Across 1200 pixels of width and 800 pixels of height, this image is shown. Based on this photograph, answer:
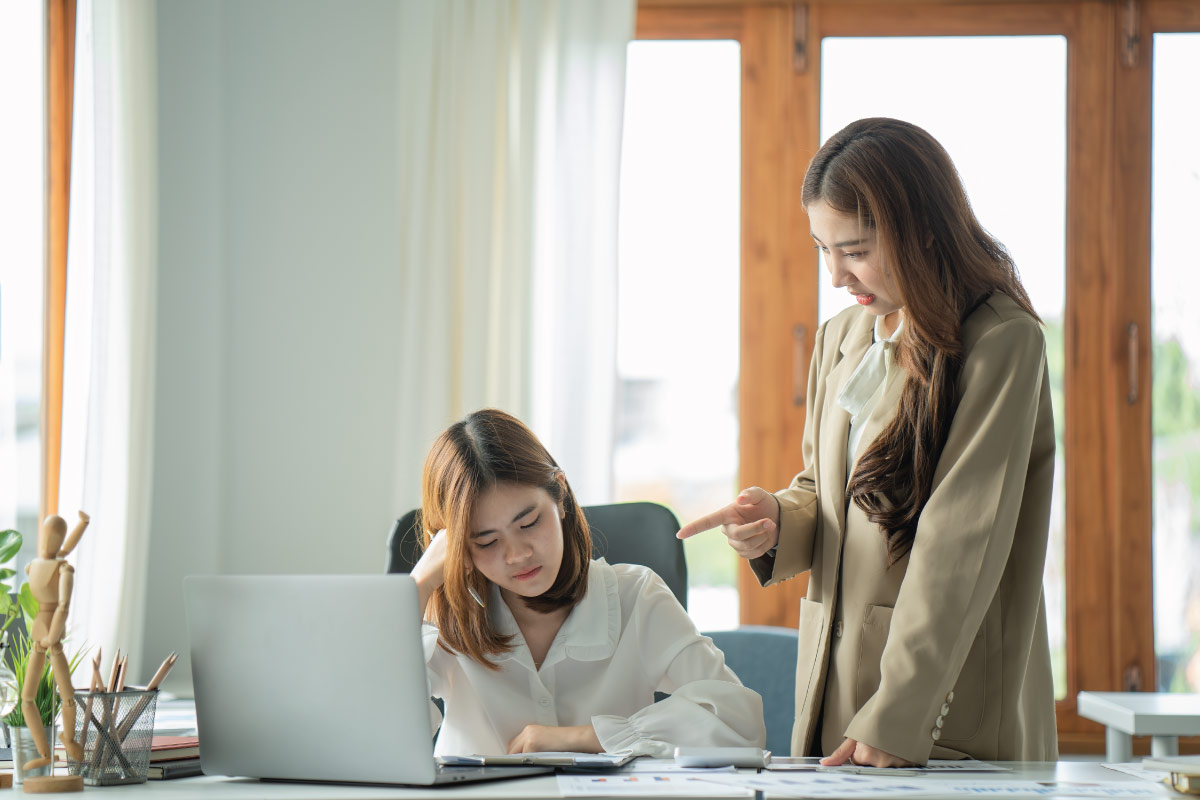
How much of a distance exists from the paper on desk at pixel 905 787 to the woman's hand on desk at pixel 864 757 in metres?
0.08

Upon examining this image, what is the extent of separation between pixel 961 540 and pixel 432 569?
0.66 m

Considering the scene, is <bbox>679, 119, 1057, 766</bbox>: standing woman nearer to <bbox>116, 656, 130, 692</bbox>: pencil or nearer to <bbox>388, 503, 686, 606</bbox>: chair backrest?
<bbox>388, 503, 686, 606</bbox>: chair backrest

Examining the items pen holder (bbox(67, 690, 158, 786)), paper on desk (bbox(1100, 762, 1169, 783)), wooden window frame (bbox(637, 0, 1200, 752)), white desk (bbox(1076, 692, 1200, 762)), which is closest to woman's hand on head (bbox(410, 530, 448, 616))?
pen holder (bbox(67, 690, 158, 786))

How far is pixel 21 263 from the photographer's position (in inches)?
95.9

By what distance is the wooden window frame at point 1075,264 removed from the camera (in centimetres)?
293

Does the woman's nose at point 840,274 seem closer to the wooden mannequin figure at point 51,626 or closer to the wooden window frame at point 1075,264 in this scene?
the wooden mannequin figure at point 51,626

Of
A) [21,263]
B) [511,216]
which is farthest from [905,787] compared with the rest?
[21,263]

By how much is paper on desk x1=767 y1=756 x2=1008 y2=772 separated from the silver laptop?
0.27 m

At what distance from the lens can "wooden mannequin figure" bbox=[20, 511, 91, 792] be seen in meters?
1.08

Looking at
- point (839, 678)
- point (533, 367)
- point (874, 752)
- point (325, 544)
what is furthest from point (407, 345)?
point (874, 752)

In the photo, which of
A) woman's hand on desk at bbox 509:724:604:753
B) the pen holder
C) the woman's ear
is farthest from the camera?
the woman's ear

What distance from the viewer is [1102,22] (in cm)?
296

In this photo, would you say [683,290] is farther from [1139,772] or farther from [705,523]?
[1139,772]

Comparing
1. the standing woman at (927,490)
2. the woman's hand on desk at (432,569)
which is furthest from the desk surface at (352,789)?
the woman's hand on desk at (432,569)
